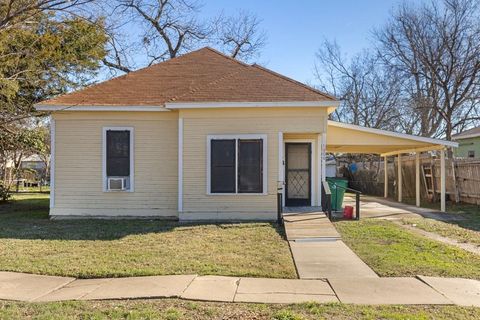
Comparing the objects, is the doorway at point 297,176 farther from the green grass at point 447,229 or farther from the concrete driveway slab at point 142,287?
the concrete driveway slab at point 142,287

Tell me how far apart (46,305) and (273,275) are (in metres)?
3.17

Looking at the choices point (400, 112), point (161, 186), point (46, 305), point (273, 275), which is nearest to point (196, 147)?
point (161, 186)

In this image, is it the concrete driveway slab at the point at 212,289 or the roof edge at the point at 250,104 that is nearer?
the concrete driveway slab at the point at 212,289

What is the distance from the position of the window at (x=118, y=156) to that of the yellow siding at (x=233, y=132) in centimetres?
184

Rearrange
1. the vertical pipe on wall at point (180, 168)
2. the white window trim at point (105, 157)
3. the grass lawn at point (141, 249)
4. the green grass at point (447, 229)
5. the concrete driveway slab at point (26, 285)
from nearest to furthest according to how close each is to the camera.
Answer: the concrete driveway slab at point (26, 285) < the grass lawn at point (141, 249) < the green grass at point (447, 229) < the vertical pipe on wall at point (180, 168) < the white window trim at point (105, 157)

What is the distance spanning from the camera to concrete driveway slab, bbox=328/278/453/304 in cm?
535

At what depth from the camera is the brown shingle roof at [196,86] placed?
40.3 feet

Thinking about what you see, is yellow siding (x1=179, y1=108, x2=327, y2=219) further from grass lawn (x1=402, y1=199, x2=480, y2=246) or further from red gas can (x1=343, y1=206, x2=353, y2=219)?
grass lawn (x1=402, y1=199, x2=480, y2=246)

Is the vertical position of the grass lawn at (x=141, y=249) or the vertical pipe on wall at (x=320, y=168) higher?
the vertical pipe on wall at (x=320, y=168)

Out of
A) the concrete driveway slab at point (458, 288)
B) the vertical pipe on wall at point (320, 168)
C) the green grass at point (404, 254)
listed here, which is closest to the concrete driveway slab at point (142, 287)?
the green grass at point (404, 254)

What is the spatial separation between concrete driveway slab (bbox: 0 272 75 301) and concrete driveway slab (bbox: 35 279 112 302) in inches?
4.7

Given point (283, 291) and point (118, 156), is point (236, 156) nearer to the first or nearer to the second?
point (118, 156)

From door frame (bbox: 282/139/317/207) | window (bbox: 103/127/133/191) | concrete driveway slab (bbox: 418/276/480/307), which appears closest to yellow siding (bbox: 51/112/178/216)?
window (bbox: 103/127/133/191)

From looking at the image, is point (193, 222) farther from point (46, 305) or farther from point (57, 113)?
point (46, 305)
